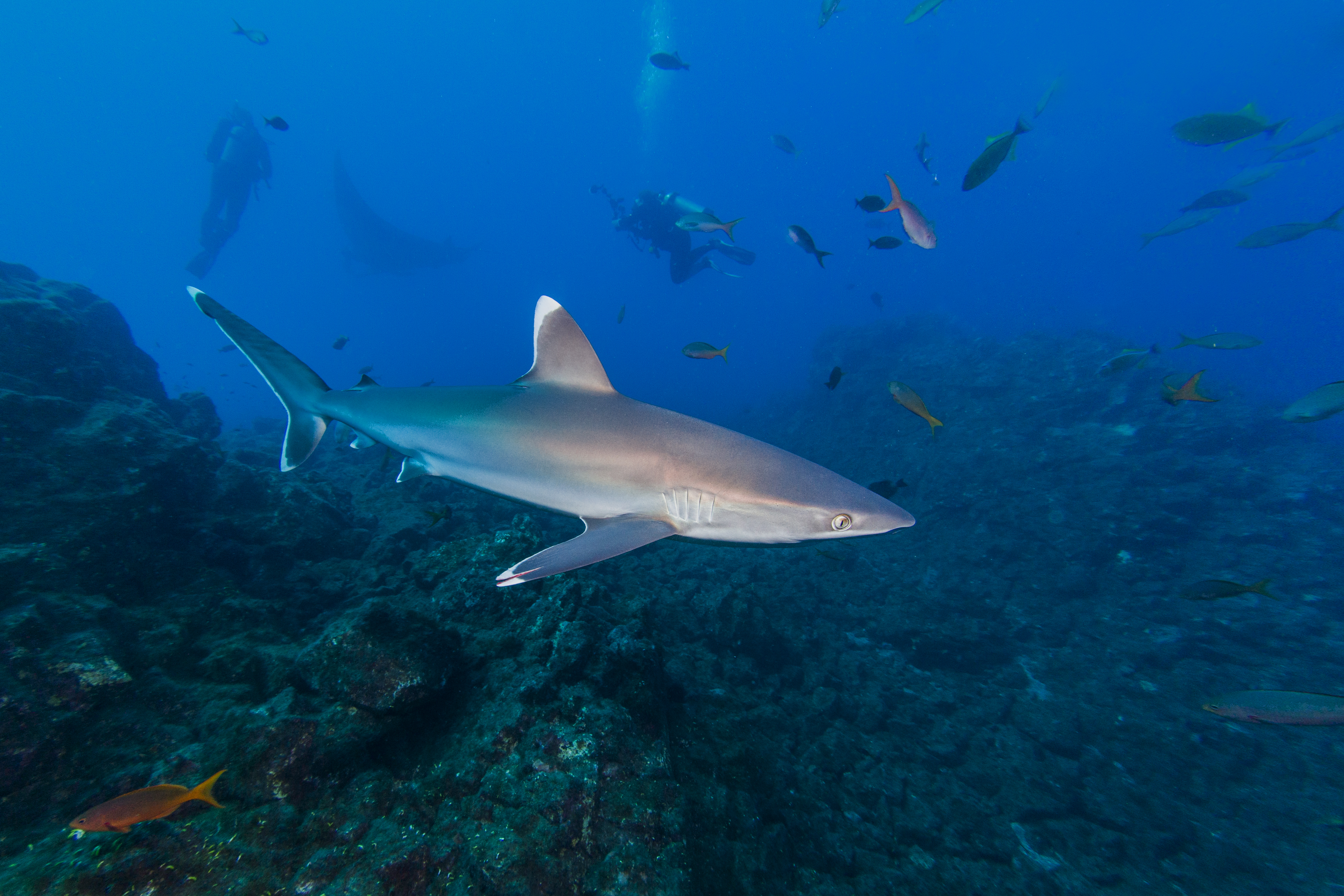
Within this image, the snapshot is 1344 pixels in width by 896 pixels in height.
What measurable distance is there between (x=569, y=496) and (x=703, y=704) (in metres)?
2.18

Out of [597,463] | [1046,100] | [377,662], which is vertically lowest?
[377,662]

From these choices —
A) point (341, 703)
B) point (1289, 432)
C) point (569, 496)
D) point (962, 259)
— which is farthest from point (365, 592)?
point (962, 259)

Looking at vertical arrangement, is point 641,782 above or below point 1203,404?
below

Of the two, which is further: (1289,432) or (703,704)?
(1289,432)

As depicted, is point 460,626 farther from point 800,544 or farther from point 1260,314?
point 1260,314

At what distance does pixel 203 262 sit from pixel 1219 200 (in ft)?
194

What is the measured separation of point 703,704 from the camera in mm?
3881

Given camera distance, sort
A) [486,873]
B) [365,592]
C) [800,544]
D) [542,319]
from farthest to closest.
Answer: [365,592], [542,319], [800,544], [486,873]

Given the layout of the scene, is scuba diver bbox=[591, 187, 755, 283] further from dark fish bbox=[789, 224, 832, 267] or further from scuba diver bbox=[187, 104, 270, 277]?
scuba diver bbox=[187, 104, 270, 277]

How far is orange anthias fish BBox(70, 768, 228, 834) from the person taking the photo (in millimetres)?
1886

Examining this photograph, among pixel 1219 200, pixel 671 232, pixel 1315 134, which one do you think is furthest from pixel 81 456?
pixel 1315 134

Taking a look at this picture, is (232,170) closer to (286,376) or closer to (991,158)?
(286,376)

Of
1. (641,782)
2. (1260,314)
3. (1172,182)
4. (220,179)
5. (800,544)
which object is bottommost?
(641,782)

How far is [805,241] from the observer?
8227 millimetres
